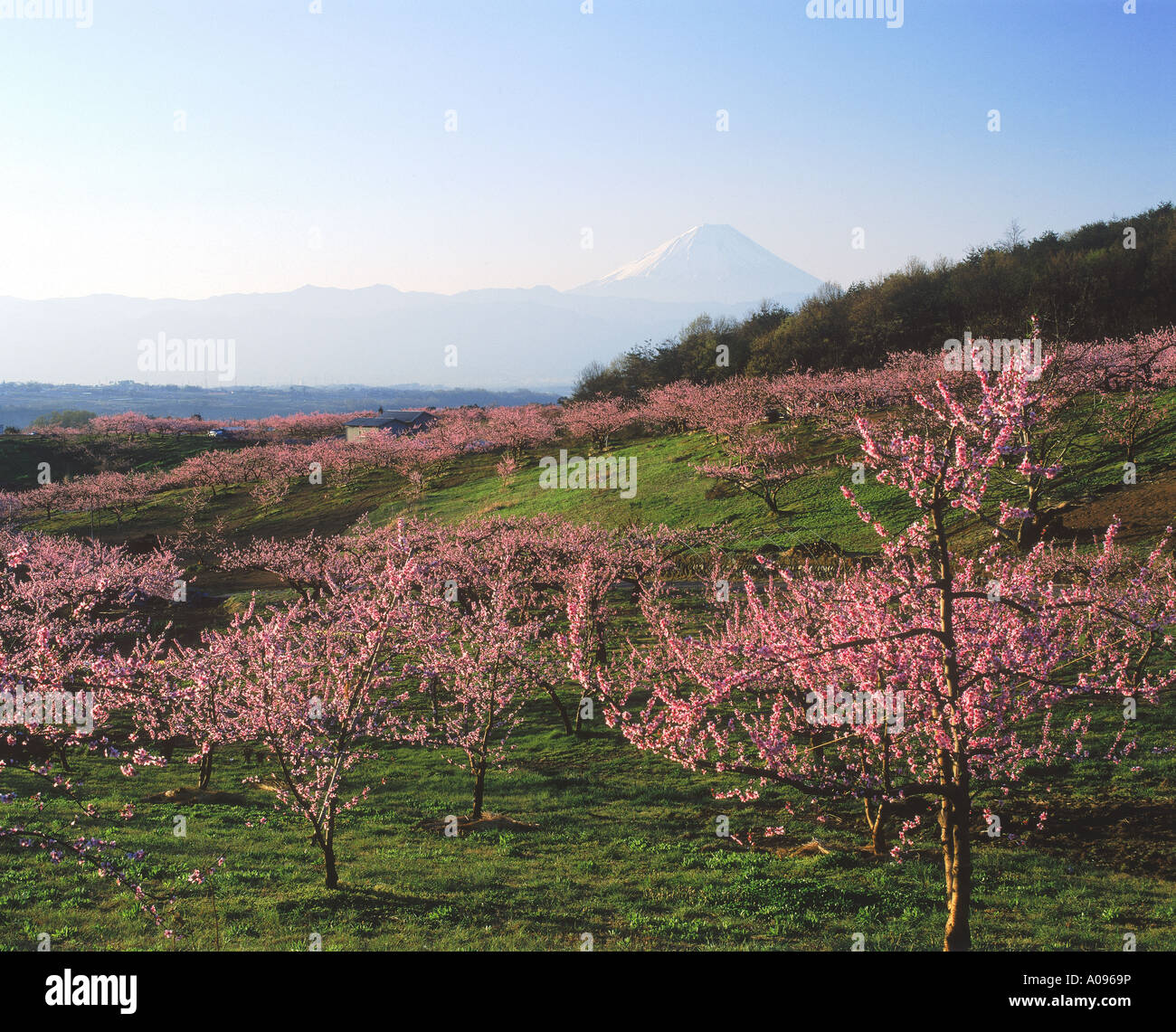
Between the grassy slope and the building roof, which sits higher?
the building roof

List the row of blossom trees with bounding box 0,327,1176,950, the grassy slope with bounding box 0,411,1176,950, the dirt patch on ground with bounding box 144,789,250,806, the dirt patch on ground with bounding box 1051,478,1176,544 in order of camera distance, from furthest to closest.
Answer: the dirt patch on ground with bounding box 1051,478,1176,544 < the dirt patch on ground with bounding box 144,789,250,806 < the grassy slope with bounding box 0,411,1176,950 < the row of blossom trees with bounding box 0,327,1176,950

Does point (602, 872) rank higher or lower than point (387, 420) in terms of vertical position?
lower

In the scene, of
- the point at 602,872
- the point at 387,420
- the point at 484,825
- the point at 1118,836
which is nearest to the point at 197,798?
the point at 484,825

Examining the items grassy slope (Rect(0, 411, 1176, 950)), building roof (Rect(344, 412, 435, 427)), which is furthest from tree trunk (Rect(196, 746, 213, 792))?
building roof (Rect(344, 412, 435, 427))

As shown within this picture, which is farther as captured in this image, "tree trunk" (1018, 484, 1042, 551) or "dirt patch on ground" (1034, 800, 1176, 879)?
"tree trunk" (1018, 484, 1042, 551)

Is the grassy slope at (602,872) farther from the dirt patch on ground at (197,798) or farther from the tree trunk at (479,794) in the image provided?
the tree trunk at (479,794)

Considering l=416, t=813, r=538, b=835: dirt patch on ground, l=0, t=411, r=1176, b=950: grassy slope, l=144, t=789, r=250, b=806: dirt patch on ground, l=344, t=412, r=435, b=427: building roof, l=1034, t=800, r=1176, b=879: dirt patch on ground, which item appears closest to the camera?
l=0, t=411, r=1176, b=950: grassy slope

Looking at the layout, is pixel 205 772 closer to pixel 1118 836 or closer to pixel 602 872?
pixel 602 872

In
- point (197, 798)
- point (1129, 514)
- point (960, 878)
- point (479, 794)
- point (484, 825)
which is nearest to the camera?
point (960, 878)

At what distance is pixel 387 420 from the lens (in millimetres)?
121000

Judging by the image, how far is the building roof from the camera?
392 ft

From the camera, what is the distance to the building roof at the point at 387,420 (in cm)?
11962

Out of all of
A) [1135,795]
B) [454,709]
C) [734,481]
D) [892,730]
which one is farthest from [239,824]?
[734,481]

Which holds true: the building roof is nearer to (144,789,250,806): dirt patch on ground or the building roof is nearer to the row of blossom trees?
the row of blossom trees
